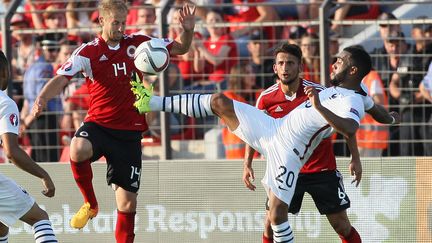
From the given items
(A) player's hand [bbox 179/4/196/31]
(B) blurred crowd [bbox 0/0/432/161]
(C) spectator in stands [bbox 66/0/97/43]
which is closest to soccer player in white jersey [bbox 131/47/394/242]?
(A) player's hand [bbox 179/4/196/31]

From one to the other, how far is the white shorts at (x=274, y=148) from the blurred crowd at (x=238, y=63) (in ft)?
9.13

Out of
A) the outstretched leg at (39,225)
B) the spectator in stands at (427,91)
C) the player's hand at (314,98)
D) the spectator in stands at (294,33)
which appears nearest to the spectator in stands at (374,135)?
the spectator in stands at (427,91)

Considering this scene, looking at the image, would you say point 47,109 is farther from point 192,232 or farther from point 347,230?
point 347,230

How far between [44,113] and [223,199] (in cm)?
245

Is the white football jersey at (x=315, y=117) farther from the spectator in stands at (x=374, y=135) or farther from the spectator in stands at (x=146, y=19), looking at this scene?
the spectator in stands at (x=146, y=19)

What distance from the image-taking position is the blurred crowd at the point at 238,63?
11.7 metres

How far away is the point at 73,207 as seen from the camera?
11766mm

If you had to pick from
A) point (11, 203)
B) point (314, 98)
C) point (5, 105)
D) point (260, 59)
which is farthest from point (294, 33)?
point (5, 105)

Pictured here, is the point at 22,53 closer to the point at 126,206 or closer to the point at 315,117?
the point at 126,206

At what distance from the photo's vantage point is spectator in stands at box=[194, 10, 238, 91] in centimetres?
1212

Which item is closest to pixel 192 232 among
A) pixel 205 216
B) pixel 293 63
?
pixel 205 216

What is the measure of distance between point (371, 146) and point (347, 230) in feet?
7.40

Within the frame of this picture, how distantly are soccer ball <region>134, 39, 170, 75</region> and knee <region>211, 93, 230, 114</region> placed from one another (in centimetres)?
80

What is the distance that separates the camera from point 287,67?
30.8ft
